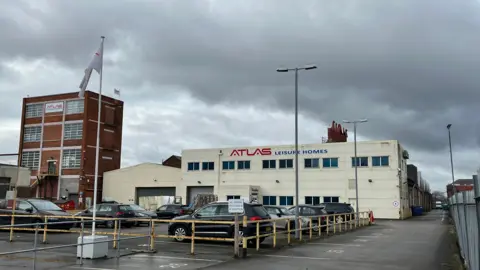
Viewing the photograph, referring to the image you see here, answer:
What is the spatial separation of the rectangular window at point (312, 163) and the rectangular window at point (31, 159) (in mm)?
42737

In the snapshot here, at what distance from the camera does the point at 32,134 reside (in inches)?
2872

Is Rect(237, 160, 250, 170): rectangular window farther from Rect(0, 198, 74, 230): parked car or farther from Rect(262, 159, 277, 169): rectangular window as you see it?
Rect(0, 198, 74, 230): parked car

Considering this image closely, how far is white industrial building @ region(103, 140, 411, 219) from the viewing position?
48.6 m

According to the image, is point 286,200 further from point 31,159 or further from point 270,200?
point 31,159

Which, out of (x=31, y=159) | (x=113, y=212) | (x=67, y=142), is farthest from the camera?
(x=31, y=159)

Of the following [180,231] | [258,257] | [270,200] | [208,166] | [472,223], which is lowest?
[258,257]

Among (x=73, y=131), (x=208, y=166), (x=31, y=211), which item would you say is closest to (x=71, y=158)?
(x=73, y=131)

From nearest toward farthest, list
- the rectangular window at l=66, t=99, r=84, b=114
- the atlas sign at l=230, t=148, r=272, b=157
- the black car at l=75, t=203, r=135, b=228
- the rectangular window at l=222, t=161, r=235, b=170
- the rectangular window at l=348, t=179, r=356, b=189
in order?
the black car at l=75, t=203, r=135, b=228
the rectangular window at l=348, t=179, r=356, b=189
the atlas sign at l=230, t=148, r=272, b=157
the rectangular window at l=222, t=161, r=235, b=170
the rectangular window at l=66, t=99, r=84, b=114

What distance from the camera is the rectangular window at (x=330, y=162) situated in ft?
168

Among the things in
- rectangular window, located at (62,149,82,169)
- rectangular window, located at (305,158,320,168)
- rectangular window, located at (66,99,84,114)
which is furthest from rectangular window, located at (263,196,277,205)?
rectangular window, located at (66,99,84,114)

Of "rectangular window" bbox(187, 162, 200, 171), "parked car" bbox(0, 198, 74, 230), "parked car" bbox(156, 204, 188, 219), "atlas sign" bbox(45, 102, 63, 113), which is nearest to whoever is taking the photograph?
"parked car" bbox(0, 198, 74, 230)

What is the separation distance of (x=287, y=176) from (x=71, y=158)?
33.8m

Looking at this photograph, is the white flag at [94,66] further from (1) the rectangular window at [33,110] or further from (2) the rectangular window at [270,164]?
(1) the rectangular window at [33,110]

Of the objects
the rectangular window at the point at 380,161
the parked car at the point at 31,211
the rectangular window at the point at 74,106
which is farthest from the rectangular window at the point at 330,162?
the rectangular window at the point at 74,106
